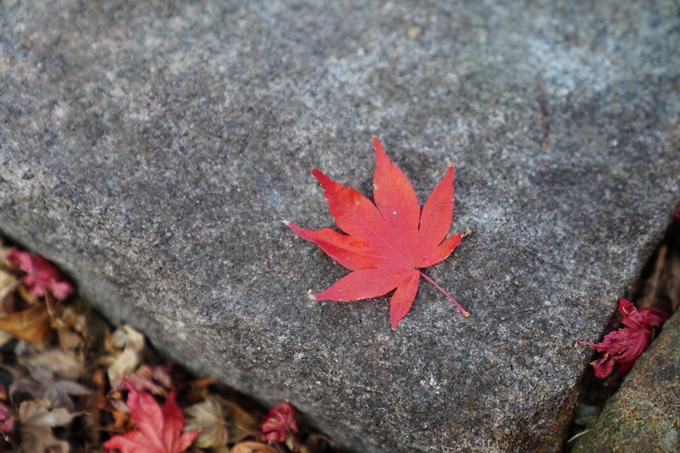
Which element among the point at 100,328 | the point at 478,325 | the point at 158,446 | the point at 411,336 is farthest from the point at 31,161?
the point at 478,325

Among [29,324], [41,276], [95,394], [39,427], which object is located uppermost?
[41,276]

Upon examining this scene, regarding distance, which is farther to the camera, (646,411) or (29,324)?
(29,324)

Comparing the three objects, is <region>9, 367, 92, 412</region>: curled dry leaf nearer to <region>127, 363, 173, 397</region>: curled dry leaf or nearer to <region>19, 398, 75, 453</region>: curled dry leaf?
<region>19, 398, 75, 453</region>: curled dry leaf

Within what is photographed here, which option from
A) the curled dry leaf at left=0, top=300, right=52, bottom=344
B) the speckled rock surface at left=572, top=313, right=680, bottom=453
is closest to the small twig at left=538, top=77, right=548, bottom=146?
the speckled rock surface at left=572, top=313, right=680, bottom=453

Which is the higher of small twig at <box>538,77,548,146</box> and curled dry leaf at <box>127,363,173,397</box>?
small twig at <box>538,77,548,146</box>

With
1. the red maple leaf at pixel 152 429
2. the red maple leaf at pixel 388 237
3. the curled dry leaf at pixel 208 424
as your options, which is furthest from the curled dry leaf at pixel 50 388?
the red maple leaf at pixel 388 237

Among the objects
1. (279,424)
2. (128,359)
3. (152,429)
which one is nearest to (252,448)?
(279,424)

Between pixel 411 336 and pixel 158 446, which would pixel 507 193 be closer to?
pixel 411 336

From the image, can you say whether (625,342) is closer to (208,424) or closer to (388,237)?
(388,237)
